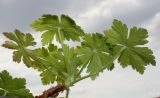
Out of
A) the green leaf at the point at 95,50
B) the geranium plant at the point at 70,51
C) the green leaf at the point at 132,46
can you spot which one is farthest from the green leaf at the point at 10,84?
the green leaf at the point at 132,46

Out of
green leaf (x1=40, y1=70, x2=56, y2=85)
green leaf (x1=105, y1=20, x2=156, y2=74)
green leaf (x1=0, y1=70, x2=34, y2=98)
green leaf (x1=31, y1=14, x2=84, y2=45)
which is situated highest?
green leaf (x1=31, y1=14, x2=84, y2=45)

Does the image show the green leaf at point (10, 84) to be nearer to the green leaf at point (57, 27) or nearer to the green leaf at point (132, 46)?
the green leaf at point (57, 27)

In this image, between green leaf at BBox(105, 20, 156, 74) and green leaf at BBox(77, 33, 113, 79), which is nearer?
green leaf at BBox(77, 33, 113, 79)

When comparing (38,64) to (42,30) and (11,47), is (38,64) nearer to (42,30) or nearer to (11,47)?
(11,47)

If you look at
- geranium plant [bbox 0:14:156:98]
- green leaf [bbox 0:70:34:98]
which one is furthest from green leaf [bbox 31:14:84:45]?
green leaf [bbox 0:70:34:98]

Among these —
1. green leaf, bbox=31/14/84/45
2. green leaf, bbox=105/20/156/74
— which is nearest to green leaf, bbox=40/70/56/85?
green leaf, bbox=31/14/84/45

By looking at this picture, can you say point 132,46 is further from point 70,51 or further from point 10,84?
point 10,84

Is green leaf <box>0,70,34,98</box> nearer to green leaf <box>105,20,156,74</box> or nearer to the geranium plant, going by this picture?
the geranium plant

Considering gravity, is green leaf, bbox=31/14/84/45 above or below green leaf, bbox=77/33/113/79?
above
